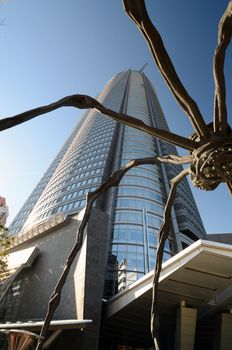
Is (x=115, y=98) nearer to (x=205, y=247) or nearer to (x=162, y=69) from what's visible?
(x=205, y=247)

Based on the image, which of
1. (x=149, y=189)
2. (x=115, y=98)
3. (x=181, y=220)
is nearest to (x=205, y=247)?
(x=149, y=189)

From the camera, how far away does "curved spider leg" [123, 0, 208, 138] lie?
1649mm

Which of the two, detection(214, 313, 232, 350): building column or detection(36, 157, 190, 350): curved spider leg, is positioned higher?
detection(36, 157, 190, 350): curved spider leg

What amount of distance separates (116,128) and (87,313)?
5523cm

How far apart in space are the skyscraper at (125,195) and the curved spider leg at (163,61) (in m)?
27.9

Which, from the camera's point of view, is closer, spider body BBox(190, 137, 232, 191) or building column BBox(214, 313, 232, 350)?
spider body BBox(190, 137, 232, 191)

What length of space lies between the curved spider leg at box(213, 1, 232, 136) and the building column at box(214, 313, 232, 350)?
49.4ft

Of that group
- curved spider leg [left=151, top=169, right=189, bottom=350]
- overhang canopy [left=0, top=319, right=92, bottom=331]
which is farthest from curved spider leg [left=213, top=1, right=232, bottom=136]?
overhang canopy [left=0, top=319, right=92, bottom=331]

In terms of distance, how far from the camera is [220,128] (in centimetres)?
203

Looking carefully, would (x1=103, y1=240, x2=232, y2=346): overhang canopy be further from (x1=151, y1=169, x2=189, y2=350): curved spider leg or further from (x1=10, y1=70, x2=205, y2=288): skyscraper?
(x1=10, y1=70, x2=205, y2=288): skyscraper

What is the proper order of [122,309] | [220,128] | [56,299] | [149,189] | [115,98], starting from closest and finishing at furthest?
[56,299] → [220,128] → [122,309] → [149,189] → [115,98]

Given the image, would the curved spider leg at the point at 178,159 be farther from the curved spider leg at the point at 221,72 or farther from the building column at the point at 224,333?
the building column at the point at 224,333

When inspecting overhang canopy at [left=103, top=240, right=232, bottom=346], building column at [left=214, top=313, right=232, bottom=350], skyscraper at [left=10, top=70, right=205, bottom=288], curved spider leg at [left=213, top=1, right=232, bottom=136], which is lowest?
building column at [left=214, top=313, right=232, bottom=350]

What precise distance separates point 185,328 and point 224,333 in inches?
74.6
